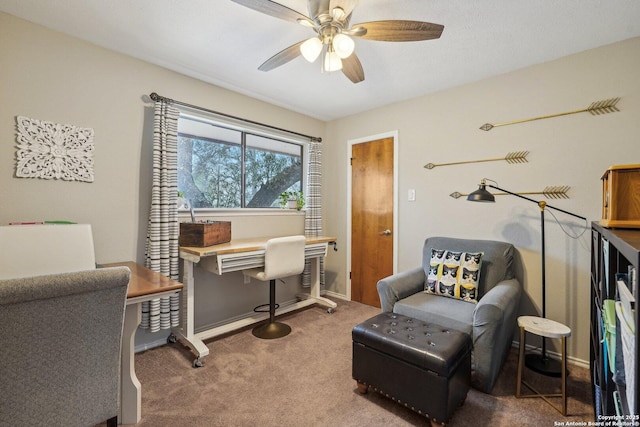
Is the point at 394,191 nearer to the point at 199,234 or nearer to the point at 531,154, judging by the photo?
the point at 531,154

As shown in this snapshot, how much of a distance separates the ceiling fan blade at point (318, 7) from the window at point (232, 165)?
1.70 meters

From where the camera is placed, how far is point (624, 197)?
1234 millimetres

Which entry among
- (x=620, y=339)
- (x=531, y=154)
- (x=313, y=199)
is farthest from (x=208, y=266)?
(x=531, y=154)

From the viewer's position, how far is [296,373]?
2.04 meters

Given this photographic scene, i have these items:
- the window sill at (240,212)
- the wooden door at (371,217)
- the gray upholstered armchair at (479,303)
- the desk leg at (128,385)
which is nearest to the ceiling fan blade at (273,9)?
the desk leg at (128,385)

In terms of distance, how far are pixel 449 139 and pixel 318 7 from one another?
1937mm

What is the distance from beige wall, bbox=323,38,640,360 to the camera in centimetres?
209

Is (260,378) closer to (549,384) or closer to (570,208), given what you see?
(549,384)

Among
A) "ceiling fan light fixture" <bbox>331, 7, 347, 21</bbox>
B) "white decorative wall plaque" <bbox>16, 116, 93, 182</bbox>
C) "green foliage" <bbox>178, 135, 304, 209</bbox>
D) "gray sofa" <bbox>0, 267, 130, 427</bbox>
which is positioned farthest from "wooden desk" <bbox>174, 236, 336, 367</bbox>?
"ceiling fan light fixture" <bbox>331, 7, 347, 21</bbox>

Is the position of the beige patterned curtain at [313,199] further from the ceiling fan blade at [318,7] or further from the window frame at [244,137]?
the ceiling fan blade at [318,7]

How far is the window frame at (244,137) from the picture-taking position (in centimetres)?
270

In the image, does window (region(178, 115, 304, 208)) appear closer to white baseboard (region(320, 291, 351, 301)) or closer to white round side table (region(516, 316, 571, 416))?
white baseboard (region(320, 291, 351, 301))

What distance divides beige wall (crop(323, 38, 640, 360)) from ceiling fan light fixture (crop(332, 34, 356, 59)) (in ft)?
4.49

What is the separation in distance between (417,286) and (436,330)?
777 millimetres
